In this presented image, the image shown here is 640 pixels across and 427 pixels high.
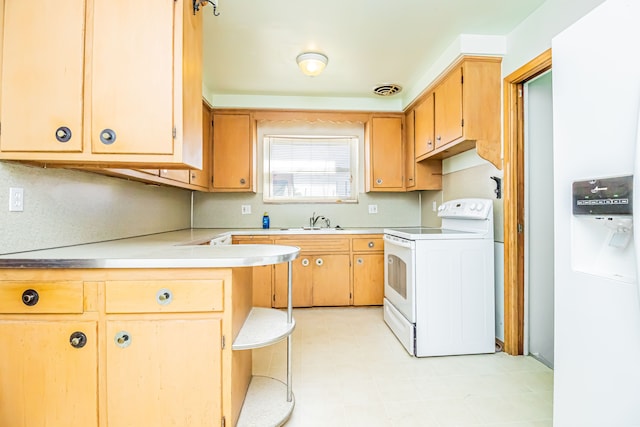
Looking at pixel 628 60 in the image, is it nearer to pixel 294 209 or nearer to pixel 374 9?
pixel 374 9

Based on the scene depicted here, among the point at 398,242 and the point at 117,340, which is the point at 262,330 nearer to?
the point at 117,340

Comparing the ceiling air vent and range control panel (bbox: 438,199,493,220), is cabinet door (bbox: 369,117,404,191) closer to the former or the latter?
the ceiling air vent

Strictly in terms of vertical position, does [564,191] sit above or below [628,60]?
below

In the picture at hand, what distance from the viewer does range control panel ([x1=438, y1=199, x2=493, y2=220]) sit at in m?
2.35

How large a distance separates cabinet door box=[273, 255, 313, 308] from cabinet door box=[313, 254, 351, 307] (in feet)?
0.18

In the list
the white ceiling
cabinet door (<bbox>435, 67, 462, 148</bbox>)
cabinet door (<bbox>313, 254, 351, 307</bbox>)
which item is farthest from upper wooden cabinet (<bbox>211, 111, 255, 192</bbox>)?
cabinet door (<bbox>435, 67, 462, 148</bbox>)

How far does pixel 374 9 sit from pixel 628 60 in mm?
1621

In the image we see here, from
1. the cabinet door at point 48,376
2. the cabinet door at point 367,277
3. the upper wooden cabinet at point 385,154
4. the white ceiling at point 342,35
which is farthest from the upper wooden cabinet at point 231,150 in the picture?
the cabinet door at point 48,376

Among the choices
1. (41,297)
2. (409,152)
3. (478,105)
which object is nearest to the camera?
(41,297)

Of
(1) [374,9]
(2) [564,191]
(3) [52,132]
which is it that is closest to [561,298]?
(2) [564,191]

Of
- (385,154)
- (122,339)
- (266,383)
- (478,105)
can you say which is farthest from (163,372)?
(385,154)

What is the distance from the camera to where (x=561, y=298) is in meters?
1.11

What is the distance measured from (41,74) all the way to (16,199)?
58 cm

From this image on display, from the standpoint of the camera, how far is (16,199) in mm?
1411
